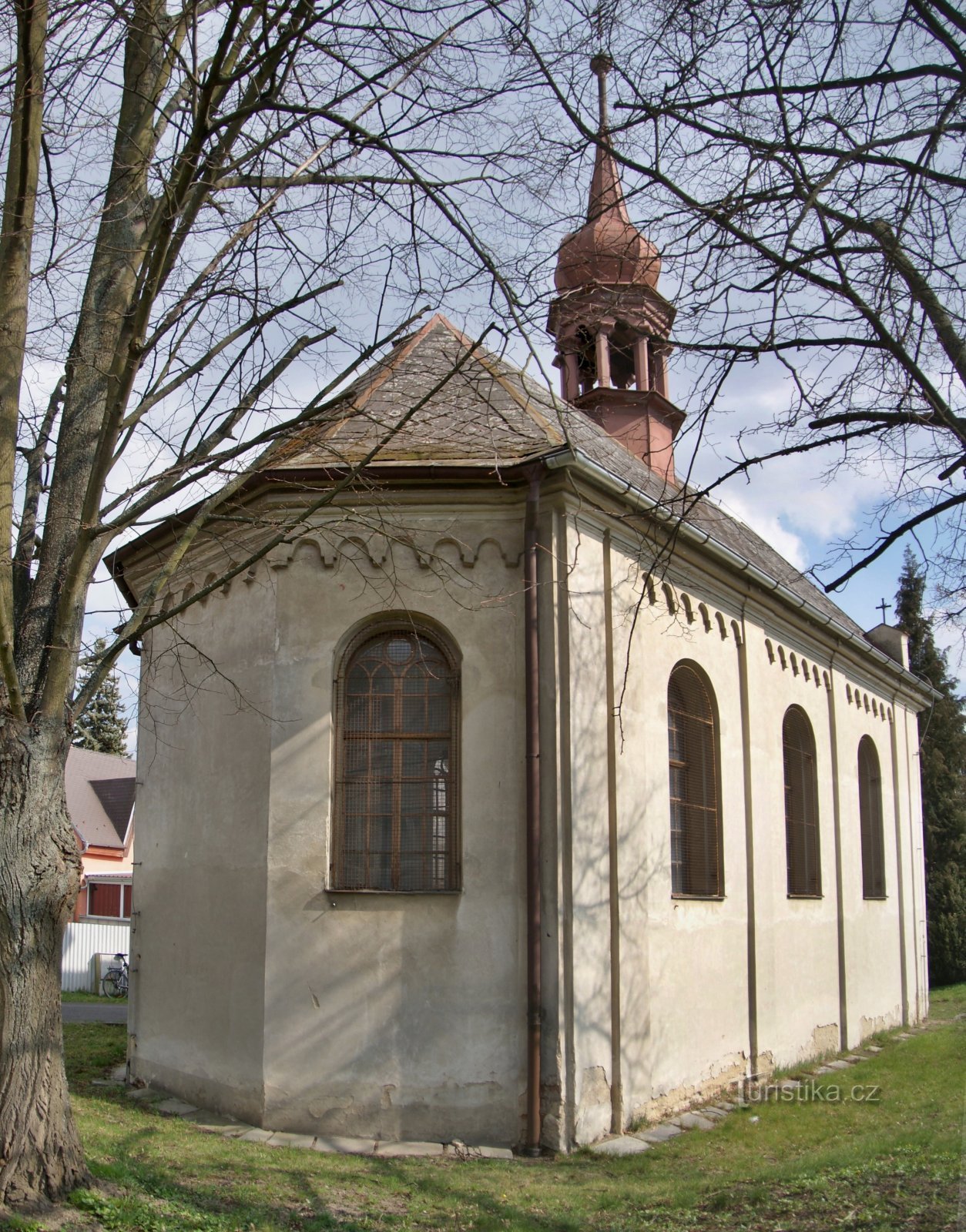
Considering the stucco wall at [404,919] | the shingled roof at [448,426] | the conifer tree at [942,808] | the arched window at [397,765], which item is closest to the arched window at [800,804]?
the shingled roof at [448,426]

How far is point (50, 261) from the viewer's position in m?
6.57

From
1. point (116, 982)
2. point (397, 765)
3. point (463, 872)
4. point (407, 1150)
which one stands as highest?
point (397, 765)

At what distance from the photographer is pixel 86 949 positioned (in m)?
27.5

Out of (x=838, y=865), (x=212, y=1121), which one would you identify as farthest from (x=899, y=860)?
(x=212, y=1121)

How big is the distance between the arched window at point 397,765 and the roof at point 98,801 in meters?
28.1

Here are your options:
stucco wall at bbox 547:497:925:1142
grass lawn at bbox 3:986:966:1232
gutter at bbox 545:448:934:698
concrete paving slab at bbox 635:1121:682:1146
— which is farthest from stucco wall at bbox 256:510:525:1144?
concrete paving slab at bbox 635:1121:682:1146

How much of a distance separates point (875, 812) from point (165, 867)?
39.0ft

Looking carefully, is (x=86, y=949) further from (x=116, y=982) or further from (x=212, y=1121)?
(x=212, y=1121)

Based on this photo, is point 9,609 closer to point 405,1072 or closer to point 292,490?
point 292,490

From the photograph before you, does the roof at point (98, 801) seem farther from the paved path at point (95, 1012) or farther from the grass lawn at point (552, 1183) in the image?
the grass lawn at point (552, 1183)

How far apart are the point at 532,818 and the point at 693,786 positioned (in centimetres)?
330

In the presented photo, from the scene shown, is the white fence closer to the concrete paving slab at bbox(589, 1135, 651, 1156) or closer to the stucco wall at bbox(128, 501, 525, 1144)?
the stucco wall at bbox(128, 501, 525, 1144)

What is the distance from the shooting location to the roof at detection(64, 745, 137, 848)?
118 ft

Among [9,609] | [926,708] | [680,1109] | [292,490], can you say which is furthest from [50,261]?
[926,708]
